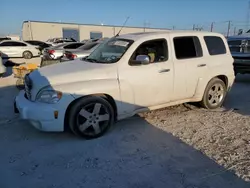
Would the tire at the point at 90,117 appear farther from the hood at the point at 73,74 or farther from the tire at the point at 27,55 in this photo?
the tire at the point at 27,55

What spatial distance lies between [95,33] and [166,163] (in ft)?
136

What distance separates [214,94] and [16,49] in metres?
16.6

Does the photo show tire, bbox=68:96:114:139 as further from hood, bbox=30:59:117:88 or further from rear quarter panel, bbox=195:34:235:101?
rear quarter panel, bbox=195:34:235:101

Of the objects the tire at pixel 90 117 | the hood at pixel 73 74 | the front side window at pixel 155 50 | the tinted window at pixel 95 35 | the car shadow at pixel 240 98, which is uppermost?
the tinted window at pixel 95 35

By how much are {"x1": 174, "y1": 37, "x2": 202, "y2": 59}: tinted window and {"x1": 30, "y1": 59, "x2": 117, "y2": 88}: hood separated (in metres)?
1.45

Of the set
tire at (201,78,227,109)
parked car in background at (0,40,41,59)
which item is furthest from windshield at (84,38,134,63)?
parked car in background at (0,40,41,59)

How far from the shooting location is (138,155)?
363 cm

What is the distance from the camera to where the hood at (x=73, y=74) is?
3.99 m

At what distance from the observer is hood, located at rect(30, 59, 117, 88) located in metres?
3.99

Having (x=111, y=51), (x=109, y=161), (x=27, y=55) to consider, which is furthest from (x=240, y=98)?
(x=27, y=55)

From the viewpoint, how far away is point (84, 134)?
4.12m

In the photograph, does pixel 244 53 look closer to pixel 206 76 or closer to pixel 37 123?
pixel 206 76

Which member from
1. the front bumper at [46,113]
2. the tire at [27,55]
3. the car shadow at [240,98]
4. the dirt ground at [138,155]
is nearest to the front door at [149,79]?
the dirt ground at [138,155]

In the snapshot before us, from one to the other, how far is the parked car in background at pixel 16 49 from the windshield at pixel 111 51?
608 inches
